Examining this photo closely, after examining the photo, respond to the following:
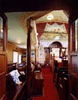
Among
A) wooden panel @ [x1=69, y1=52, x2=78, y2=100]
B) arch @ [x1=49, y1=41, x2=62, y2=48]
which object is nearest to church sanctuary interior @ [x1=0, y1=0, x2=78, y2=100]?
wooden panel @ [x1=69, y1=52, x2=78, y2=100]

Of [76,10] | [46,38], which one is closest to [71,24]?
[76,10]

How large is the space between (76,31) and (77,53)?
0.39 metres

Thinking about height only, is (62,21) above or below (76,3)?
above

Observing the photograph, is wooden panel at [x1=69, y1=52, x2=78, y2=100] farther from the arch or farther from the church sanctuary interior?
the arch

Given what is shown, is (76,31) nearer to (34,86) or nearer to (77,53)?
(77,53)

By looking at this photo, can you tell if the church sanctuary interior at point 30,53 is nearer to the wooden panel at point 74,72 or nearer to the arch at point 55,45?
the wooden panel at point 74,72

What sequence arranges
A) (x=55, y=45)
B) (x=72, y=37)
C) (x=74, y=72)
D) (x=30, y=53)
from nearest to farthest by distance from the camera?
(x=74, y=72), (x=72, y=37), (x=30, y=53), (x=55, y=45)

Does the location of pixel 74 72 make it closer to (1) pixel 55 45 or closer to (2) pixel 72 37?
(2) pixel 72 37

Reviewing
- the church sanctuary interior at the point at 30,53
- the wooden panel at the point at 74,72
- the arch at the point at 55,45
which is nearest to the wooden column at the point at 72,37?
the church sanctuary interior at the point at 30,53

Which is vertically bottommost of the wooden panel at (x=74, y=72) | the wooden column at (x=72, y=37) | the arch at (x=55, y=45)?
the wooden panel at (x=74, y=72)

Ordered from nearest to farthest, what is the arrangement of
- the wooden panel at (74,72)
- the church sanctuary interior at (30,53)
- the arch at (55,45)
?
the wooden panel at (74,72) < the church sanctuary interior at (30,53) < the arch at (55,45)

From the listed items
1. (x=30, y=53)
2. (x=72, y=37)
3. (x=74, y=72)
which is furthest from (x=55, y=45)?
(x=74, y=72)

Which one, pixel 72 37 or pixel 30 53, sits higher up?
pixel 72 37

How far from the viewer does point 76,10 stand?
1742 millimetres
